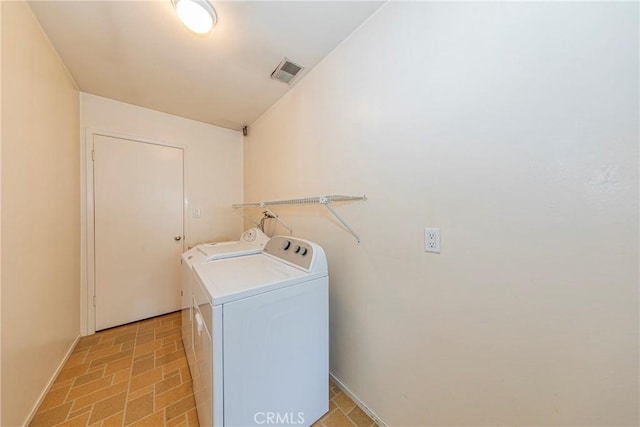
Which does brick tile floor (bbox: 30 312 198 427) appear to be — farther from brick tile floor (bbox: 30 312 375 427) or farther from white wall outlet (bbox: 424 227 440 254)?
white wall outlet (bbox: 424 227 440 254)

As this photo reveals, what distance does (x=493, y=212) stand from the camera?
2.86ft

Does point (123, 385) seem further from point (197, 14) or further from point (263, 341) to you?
point (197, 14)

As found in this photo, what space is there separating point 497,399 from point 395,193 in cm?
97

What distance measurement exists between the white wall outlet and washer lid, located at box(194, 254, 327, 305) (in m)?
0.60

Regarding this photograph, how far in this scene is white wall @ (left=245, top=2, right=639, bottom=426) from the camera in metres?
0.66

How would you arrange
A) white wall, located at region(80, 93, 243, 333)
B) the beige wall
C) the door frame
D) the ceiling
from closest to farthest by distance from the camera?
1. the beige wall
2. the ceiling
3. the door frame
4. white wall, located at region(80, 93, 243, 333)

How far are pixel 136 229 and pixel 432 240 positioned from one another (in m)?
2.93

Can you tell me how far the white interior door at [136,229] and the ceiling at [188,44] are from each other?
66 centimetres

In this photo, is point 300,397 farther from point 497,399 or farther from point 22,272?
point 22,272

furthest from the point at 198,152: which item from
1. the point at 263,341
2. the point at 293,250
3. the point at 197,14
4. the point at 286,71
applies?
the point at 263,341

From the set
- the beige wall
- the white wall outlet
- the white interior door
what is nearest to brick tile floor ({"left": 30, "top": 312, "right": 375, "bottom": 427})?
the beige wall

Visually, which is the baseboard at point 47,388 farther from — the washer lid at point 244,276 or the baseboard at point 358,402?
the baseboard at point 358,402

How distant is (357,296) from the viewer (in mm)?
1438

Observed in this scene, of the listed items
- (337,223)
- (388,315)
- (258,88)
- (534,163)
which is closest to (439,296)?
(388,315)
